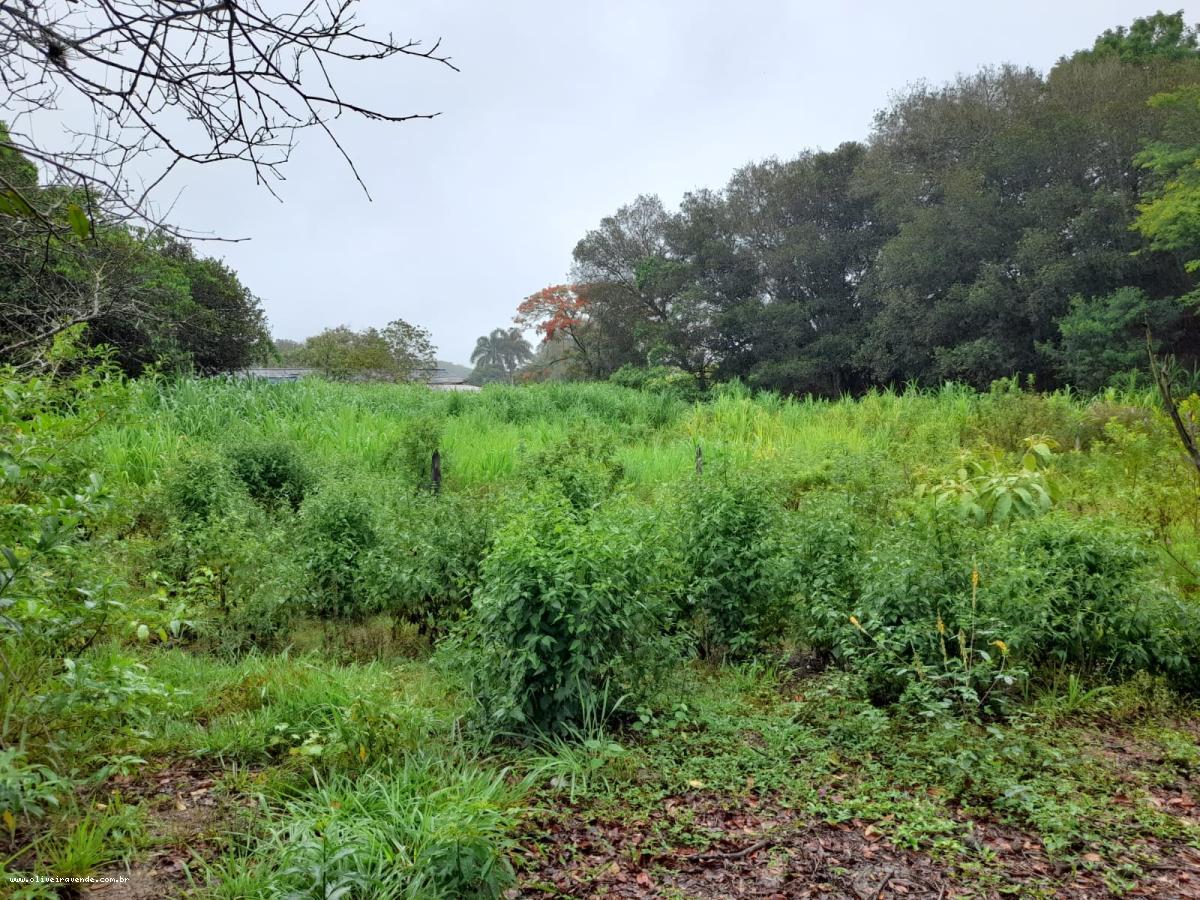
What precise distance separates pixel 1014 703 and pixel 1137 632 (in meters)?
0.85

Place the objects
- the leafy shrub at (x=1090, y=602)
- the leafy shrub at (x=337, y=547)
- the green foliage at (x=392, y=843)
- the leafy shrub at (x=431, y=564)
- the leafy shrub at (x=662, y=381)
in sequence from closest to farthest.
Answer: the green foliage at (x=392, y=843) → the leafy shrub at (x=1090, y=602) → the leafy shrub at (x=431, y=564) → the leafy shrub at (x=337, y=547) → the leafy shrub at (x=662, y=381)

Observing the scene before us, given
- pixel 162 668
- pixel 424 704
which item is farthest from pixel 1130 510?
pixel 162 668

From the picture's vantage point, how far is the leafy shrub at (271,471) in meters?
7.21

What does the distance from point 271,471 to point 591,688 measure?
535 centimetres

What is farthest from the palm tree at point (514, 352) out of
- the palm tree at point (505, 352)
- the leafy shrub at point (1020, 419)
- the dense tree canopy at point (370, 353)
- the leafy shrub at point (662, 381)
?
the leafy shrub at point (1020, 419)

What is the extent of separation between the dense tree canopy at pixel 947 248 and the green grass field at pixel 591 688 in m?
12.2

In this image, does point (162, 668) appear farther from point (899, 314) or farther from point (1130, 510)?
point (899, 314)

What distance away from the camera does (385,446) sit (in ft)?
30.2

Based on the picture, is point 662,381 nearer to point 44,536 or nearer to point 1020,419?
point 1020,419

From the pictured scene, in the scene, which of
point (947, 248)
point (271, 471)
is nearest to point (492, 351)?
point (947, 248)

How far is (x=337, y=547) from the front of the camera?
5207 millimetres

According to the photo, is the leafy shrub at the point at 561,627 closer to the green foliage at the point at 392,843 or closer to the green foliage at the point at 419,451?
the green foliage at the point at 392,843

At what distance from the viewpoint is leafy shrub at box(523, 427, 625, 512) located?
5555 mm

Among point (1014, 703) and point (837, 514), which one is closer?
point (1014, 703)
